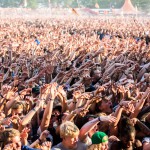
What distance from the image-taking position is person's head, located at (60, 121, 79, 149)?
4.07m

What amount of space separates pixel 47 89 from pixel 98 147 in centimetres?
126

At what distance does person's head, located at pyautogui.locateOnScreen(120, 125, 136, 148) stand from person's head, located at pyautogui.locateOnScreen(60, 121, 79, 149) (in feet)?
1.80

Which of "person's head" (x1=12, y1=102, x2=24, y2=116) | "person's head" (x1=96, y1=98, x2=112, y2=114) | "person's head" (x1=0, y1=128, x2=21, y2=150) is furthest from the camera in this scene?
"person's head" (x1=96, y1=98, x2=112, y2=114)

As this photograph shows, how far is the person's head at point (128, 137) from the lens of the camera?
4402mm

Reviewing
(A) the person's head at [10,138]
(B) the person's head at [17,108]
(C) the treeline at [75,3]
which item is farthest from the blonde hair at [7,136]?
(C) the treeline at [75,3]

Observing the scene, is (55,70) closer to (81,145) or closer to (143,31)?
(81,145)

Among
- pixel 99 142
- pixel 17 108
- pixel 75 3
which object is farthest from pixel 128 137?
pixel 75 3

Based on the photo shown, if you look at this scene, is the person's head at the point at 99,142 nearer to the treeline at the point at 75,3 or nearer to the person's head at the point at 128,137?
the person's head at the point at 128,137

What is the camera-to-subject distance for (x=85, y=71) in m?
7.39

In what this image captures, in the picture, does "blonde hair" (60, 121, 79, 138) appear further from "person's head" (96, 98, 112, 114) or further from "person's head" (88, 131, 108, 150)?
"person's head" (96, 98, 112, 114)

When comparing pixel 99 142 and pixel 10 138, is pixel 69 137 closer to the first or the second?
pixel 99 142

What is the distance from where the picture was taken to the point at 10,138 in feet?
12.8

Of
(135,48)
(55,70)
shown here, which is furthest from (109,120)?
(135,48)

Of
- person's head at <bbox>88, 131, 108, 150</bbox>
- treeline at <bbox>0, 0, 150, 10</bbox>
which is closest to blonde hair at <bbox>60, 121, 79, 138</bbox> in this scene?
person's head at <bbox>88, 131, 108, 150</bbox>
